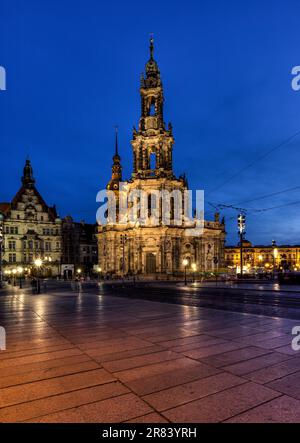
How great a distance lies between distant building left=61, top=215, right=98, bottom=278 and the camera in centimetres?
8062

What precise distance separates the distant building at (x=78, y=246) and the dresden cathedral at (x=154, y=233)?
14255 mm

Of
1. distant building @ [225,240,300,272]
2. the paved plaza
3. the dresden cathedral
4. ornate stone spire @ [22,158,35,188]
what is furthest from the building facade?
distant building @ [225,240,300,272]

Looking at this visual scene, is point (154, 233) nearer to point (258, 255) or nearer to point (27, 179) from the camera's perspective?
point (27, 179)

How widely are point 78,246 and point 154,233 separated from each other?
30.4m

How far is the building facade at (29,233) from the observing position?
222ft

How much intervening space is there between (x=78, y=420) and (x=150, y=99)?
7034 cm

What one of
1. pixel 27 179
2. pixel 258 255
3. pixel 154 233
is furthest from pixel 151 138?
pixel 258 255

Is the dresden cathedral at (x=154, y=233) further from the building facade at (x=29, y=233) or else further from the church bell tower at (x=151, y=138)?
the building facade at (x=29, y=233)

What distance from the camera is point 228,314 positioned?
44.9 ft

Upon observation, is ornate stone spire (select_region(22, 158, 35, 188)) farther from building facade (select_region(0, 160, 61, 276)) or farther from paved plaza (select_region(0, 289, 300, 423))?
paved plaza (select_region(0, 289, 300, 423))

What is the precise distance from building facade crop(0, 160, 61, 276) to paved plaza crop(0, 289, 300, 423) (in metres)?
59.4

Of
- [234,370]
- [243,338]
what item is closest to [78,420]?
[234,370]

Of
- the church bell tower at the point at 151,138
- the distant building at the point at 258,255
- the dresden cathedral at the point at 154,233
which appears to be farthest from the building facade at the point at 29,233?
the distant building at the point at 258,255
